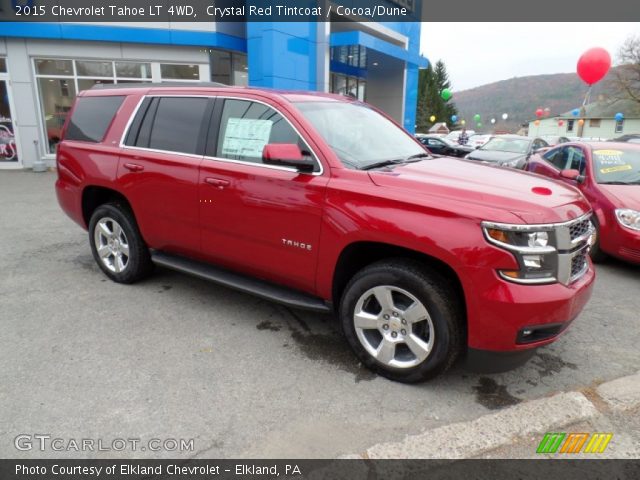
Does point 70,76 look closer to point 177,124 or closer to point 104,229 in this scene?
point 104,229

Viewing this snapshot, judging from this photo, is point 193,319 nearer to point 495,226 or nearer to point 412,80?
point 495,226

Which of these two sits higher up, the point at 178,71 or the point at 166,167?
the point at 178,71

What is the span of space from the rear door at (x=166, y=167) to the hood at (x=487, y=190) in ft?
5.42

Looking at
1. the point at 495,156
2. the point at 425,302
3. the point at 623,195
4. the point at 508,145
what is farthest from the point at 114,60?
the point at 425,302

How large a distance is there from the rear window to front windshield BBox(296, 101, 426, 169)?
2169 millimetres

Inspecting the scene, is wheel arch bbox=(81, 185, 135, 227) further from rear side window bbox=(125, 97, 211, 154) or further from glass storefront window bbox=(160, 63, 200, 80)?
glass storefront window bbox=(160, 63, 200, 80)

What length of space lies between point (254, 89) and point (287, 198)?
1.10 m

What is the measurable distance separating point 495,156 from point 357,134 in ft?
30.5

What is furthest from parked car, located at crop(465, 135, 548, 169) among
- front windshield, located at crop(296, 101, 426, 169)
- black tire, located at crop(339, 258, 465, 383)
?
black tire, located at crop(339, 258, 465, 383)

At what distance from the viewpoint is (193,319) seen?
393cm

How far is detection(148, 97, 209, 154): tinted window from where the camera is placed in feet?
12.8

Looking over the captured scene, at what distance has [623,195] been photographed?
18.1 feet

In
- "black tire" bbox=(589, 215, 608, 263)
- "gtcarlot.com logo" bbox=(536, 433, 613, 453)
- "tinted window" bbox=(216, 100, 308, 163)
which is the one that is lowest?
"gtcarlot.com logo" bbox=(536, 433, 613, 453)

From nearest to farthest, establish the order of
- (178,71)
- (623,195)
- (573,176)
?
(623,195)
(573,176)
(178,71)
